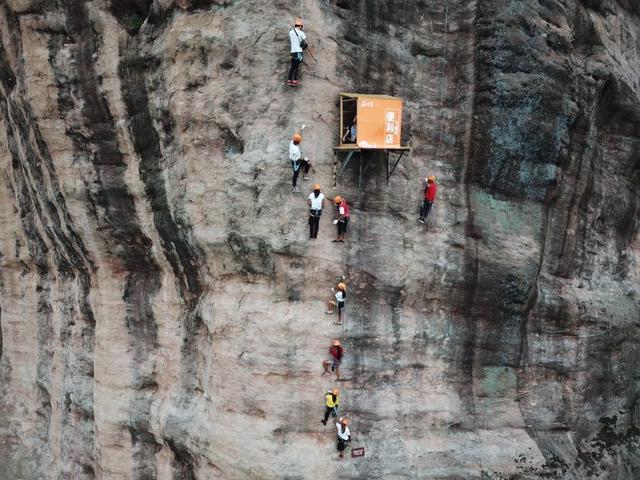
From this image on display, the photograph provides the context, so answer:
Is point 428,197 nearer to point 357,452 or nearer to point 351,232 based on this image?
point 351,232

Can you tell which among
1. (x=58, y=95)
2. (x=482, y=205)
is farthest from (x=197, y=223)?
(x=482, y=205)

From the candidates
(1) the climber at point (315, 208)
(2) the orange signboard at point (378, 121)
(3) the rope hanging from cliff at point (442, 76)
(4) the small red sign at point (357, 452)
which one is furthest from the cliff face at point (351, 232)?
(2) the orange signboard at point (378, 121)

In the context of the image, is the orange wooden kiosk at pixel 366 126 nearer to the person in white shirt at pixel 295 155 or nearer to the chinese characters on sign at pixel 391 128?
the chinese characters on sign at pixel 391 128

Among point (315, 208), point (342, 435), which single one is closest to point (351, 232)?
point (315, 208)

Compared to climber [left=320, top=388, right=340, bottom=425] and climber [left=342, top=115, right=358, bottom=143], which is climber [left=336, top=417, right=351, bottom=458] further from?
climber [left=342, top=115, right=358, bottom=143]

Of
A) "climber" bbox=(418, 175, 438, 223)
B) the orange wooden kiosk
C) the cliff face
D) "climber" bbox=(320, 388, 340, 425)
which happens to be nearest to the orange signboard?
the orange wooden kiosk

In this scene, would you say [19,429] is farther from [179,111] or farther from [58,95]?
[179,111]

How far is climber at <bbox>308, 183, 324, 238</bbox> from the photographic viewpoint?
42.0 ft

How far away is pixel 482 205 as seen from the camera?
580 inches

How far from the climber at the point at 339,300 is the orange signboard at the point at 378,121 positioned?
11.4 ft

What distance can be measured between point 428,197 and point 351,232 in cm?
218

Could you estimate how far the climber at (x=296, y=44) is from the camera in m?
12.2

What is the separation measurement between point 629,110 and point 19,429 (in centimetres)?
2395

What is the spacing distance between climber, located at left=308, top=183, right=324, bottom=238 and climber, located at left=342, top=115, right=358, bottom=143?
134 cm
